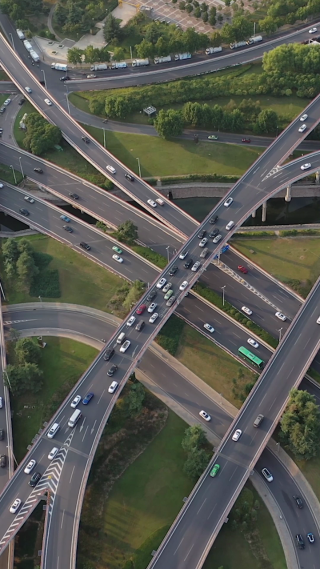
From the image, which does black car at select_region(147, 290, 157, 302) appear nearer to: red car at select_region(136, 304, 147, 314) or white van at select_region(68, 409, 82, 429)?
red car at select_region(136, 304, 147, 314)

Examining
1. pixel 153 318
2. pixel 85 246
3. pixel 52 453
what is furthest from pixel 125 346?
pixel 85 246

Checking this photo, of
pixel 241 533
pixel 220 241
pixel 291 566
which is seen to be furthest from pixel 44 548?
pixel 220 241

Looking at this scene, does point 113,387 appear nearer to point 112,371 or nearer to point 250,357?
point 112,371

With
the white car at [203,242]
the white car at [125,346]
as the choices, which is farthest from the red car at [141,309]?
the white car at [203,242]

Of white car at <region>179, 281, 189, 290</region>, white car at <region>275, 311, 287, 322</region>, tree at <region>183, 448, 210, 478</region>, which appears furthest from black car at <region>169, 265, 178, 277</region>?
tree at <region>183, 448, 210, 478</region>

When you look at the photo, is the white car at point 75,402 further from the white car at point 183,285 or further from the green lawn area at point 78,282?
the white car at point 183,285

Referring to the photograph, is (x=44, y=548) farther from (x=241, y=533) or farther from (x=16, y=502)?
(x=241, y=533)
